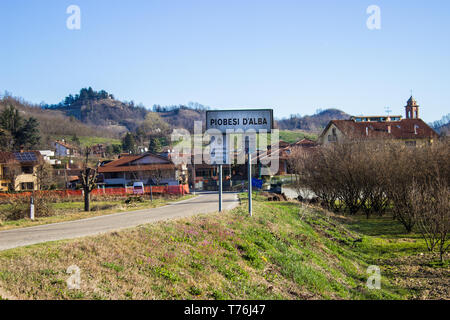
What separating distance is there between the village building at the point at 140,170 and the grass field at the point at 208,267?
50.7m

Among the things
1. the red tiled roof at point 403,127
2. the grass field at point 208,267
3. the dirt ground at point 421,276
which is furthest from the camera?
the red tiled roof at point 403,127

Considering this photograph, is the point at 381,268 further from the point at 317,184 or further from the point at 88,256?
the point at 317,184

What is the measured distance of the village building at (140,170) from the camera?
66.3 metres

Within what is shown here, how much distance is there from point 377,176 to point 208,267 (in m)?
23.6

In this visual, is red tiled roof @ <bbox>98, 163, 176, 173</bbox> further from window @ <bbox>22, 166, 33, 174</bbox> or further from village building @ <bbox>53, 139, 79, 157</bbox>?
village building @ <bbox>53, 139, 79, 157</bbox>

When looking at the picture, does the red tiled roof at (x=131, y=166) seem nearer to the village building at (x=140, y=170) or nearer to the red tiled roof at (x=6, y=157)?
the village building at (x=140, y=170)

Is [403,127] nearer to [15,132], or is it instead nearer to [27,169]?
[27,169]

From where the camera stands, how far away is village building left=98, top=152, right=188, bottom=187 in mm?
66312

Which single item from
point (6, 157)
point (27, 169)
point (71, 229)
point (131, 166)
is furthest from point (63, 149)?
point (71, 229)

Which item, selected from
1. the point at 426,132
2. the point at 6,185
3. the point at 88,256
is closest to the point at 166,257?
the point at 88,256

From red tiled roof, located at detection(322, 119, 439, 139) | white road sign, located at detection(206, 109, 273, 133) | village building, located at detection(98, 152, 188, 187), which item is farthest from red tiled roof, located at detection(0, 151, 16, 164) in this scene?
white road sign, located at detection(206, 109, 273, 133)

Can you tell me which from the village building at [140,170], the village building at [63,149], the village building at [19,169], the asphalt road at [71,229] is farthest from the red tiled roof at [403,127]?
the village building at [63,149]

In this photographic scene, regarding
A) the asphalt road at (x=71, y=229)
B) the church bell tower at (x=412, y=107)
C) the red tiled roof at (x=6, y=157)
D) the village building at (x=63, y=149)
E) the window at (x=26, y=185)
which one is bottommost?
the window at (x=26, y=185)

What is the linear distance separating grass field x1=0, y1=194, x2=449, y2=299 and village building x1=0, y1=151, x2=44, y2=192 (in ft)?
174
